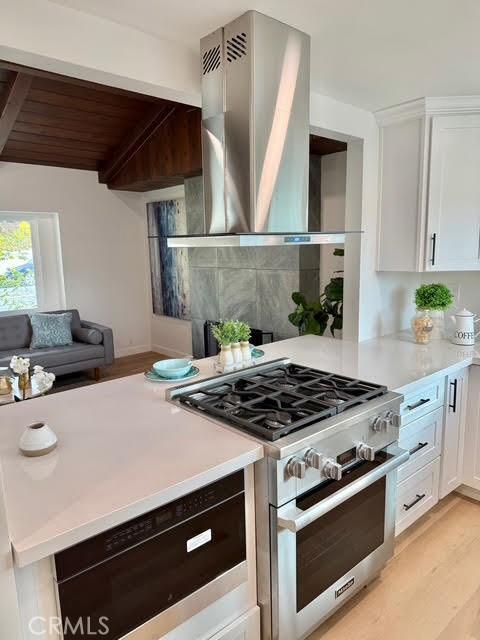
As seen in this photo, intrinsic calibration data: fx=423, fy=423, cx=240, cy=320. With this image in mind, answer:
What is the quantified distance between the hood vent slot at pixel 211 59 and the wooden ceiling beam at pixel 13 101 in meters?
2.31

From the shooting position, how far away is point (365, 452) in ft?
5.23

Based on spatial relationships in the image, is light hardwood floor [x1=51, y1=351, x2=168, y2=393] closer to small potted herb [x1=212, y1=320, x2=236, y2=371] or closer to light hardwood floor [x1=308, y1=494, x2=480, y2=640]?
small potted herb [x1=212, y1=320, x2=236, y2=371]

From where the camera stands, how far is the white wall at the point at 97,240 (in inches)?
207

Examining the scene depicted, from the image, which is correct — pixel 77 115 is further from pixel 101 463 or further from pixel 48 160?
pixel 101 463

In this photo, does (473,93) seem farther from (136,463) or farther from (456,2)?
(136,463)

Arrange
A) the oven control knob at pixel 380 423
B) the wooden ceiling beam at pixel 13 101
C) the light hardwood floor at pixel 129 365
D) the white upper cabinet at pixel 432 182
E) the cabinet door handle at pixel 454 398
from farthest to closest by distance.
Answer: the light hardwood floor at pixel 129 365 → the wooden ceiling beam at pixel 13 101 → the white upper cabinet at pixel 432 182 → the cabinet door handle at pixel 454 398 → the oven control knob at pixel 380 423

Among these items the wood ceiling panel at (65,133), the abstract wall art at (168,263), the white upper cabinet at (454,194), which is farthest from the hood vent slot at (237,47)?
the abstract wall art at (168,263)

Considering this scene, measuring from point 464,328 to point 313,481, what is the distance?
5.47ft

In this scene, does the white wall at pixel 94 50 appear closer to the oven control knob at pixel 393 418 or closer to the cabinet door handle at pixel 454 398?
the oven control knob at pixel 393 418

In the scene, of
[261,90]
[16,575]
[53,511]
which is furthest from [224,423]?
[261,90]

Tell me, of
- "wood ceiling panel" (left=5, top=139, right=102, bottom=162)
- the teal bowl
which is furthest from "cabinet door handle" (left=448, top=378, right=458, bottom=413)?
"wood ceiling panel" (left=5, top=139, right=102, bottom=162)

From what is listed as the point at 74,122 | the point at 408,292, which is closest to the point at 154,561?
the point at 408,292

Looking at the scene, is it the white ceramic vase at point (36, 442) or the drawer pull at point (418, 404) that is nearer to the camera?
A: the white ceramic vase at point (36, 442)

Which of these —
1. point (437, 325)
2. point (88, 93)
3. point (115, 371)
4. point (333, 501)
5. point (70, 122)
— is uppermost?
point (88, 93)
